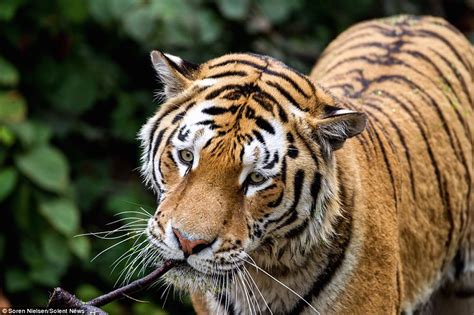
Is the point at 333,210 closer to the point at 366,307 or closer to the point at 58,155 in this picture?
the point at 366,307

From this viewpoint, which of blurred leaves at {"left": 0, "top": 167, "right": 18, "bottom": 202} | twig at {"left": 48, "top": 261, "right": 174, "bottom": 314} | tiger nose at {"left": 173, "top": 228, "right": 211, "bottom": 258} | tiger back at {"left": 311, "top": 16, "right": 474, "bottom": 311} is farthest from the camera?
blurred leaves at {"left": 0, "top": 167, "right": 18, "bottom": 202}

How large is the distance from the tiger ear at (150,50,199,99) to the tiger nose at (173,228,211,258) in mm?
579

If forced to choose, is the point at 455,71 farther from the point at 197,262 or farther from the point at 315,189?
the point at 197,262

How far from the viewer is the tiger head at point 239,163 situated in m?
→ 2.59

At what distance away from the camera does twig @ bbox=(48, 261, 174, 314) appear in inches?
92.7

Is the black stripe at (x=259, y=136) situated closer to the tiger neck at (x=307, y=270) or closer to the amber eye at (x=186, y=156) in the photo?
the amber eye at (x=186, y=156)

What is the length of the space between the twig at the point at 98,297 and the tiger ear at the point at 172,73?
23.4 inches

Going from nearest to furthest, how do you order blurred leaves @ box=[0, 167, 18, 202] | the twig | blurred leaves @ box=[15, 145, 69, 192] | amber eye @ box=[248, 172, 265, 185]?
the twig → amber eye @ box=[248, 172, 265, 185] → blurred leaves @ box=[0, 167, 18, 202] → blurred leaves @ box=[15, 145, 69, 192]

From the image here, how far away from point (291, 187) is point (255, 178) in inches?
5.3

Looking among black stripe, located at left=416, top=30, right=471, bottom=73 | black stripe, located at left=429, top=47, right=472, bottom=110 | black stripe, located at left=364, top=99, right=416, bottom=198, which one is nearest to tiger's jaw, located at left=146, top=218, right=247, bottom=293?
black stripe, located at left=364, top=99, right=416, bottom=198

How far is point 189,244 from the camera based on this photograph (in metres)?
2.53

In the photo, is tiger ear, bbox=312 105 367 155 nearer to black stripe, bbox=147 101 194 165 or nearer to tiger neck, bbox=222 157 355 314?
tiger neck, bbox=222 157 355 314

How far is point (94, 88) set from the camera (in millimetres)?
6121

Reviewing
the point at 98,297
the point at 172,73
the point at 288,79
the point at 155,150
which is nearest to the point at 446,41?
the point at 288,79
